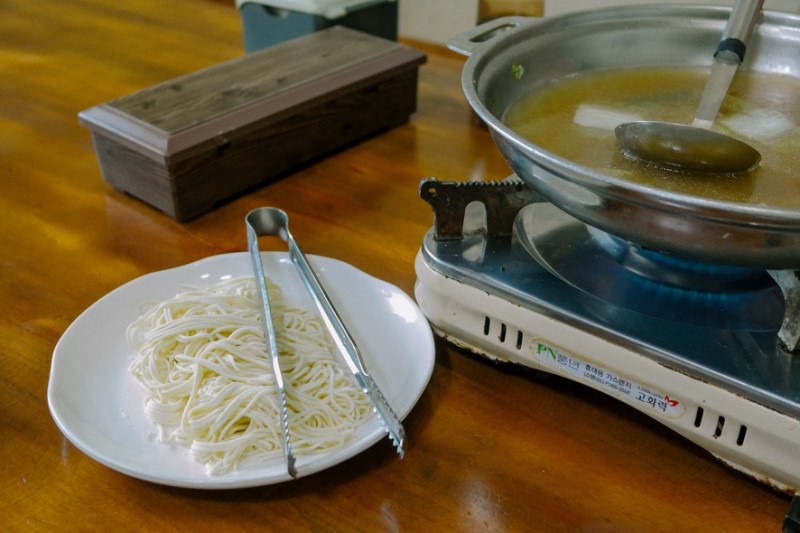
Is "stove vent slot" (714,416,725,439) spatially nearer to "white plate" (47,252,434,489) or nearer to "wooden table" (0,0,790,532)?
"wooden table" (0,0,790,532)

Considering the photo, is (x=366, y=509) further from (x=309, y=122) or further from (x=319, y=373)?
(x=309, y=122)

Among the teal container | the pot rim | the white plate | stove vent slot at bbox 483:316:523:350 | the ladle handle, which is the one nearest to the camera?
the pot rim

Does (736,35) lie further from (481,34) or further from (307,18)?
(307,18)

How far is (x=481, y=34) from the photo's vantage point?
3.17 ft

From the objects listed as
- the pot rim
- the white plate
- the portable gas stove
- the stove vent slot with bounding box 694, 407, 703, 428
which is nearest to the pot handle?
the pot rim

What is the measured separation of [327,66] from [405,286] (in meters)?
0.54

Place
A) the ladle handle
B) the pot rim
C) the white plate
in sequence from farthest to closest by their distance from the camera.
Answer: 1. the ladle handle
2. the white plate
3. the pot rim

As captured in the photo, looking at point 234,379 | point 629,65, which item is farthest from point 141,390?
point 629,65

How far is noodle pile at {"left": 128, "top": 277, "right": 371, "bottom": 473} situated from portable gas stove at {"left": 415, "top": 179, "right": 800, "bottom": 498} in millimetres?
159

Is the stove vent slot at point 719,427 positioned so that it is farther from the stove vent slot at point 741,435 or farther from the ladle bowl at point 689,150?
the ladle bowl at point 689,150

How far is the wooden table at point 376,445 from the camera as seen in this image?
73 cm

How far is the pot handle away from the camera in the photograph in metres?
0.90

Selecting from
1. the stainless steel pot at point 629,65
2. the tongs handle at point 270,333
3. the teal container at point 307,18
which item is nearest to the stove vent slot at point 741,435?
the stainless steel pot at point 629,65

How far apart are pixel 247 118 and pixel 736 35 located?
724 millimetres
